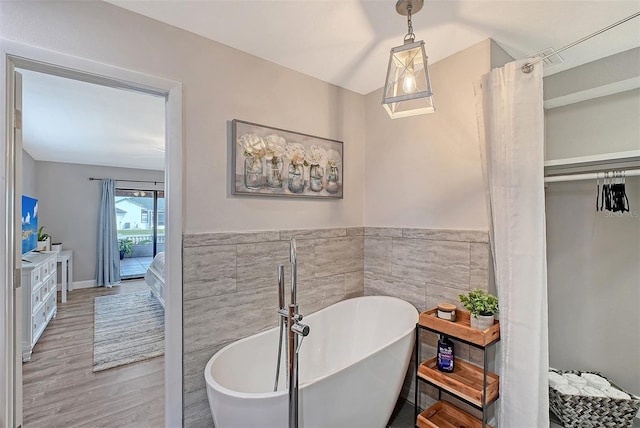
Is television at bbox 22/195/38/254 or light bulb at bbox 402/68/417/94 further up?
light bulb at bbox 402/68/417/94

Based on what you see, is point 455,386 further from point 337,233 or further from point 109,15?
point 109,15

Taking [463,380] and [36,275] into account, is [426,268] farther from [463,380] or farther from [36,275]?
[36,275]

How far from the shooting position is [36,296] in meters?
3.11

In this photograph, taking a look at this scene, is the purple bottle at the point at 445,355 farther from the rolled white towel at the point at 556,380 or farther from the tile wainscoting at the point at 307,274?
the rolled white towel at the point at 556,380

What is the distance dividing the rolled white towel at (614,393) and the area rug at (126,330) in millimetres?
3523

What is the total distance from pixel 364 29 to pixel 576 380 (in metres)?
2.54

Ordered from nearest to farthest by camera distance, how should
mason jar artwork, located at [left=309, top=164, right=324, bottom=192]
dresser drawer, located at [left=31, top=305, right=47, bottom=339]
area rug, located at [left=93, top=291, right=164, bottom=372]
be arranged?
mason jar artwork, located at [left=309, top=164, right=324, bottom=192]
area rug, located at [left=93, top=291, right=164, bottom=372]
dresser drawer, located at [left=31, top=305, right=47, bottom=339]

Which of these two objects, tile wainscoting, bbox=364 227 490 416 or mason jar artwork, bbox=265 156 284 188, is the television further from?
tile wainscoting, bbox=364 227 490 416

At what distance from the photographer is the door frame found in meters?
1.22

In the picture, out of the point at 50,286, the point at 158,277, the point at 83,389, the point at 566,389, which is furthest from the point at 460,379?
the point at 50,286

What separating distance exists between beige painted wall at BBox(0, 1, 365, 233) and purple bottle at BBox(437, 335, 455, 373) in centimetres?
116

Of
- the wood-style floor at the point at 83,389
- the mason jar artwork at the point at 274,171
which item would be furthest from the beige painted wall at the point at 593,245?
the wood-style floor at the point at 83,389

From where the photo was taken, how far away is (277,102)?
2.03 m

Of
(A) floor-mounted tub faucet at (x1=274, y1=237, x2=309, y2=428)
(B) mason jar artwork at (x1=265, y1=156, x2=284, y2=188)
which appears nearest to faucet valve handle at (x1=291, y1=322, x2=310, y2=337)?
(A) floor-mounted tub faucet at (x1=274, y1=237, x2=309, y2=428)
